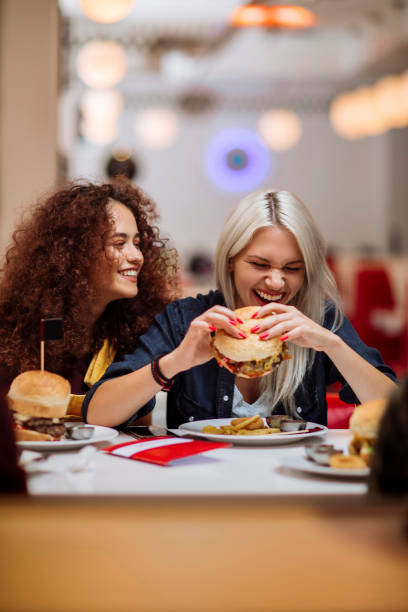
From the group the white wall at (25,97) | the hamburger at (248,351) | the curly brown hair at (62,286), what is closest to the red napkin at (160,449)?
the hamburger at (248,351)

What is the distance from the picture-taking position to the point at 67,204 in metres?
2.54

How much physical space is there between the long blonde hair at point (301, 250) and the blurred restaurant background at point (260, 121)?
13.6 feet

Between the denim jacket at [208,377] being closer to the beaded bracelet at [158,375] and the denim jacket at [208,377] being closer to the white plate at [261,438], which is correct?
the beaded bracelet at [158,375]

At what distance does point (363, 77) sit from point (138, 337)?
12.1 metres

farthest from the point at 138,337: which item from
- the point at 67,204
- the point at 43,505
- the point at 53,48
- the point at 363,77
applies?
the point at 363,77

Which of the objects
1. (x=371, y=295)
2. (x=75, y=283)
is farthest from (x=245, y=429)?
(x=371, y=295)

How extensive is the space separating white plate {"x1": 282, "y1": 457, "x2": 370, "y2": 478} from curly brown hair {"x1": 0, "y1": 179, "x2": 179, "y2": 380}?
3.28 ft

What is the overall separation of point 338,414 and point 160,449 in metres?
0.98

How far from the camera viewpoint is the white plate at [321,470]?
5.05 ft

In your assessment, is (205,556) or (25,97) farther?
(25,97)

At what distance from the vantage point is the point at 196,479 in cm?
159

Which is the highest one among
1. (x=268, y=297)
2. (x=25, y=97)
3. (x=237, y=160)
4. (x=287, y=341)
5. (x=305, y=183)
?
(x=237, y=160)

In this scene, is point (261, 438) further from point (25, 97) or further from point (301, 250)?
point (25, 97)

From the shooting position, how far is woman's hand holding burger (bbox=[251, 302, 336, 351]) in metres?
1.98
